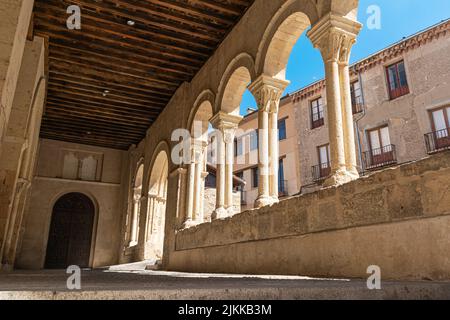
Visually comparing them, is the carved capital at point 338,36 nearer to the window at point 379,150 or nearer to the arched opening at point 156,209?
the arched opening at point 156,209

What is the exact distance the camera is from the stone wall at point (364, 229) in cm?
247

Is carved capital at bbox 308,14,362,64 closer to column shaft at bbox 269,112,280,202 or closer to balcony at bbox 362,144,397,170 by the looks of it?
column shaft at bbox 269,112,280,202

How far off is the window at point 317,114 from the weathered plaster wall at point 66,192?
8413 millimetres

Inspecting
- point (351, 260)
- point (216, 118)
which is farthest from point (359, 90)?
point (351, 260)

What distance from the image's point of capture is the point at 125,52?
796 centimetres

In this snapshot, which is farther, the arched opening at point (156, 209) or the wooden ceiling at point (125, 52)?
the arched opening at point (156, 209)

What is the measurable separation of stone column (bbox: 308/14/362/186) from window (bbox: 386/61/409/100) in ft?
34.1

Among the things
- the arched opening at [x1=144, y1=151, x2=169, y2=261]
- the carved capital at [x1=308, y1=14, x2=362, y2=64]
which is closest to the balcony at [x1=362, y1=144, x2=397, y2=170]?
the arched opening at [x1=144, y1=151, x2=169, y2=261]

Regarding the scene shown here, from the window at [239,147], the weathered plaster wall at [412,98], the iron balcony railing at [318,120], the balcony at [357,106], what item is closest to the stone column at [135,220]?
the iron balcony railing at [318,120]

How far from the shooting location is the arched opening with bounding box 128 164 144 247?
12.5 meters

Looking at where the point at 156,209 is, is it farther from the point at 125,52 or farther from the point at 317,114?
the point at 317,114

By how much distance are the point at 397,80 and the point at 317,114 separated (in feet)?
12.0

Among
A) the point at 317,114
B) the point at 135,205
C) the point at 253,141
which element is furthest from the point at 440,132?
the point at 135,205

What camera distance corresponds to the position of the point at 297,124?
671 inches
